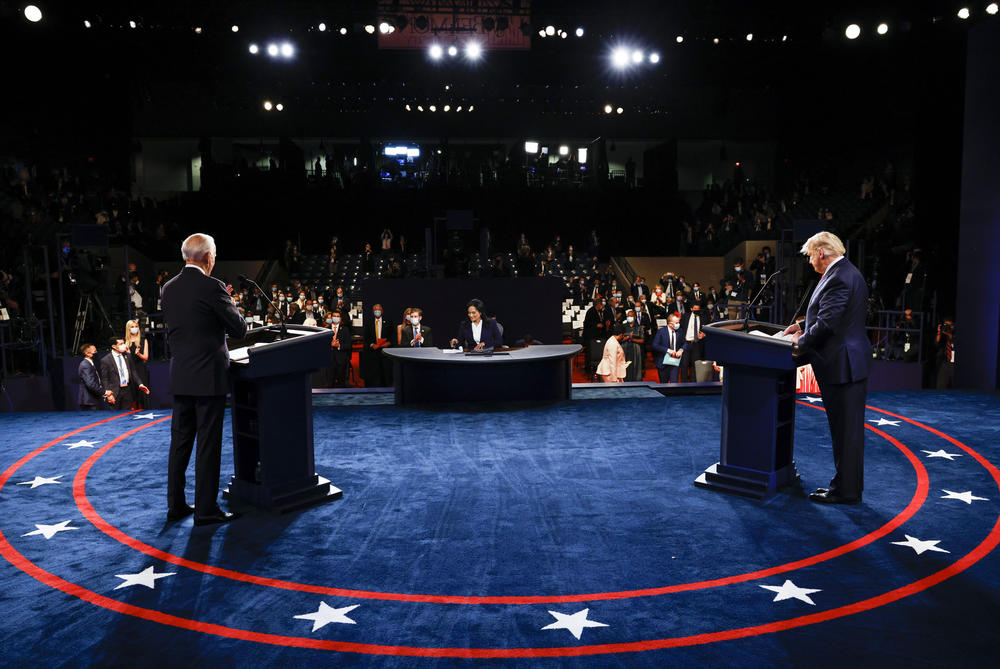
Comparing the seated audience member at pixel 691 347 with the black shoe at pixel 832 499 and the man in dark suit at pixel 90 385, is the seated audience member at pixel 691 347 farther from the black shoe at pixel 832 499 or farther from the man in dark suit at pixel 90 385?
the man in dark suit at pixel 90 385

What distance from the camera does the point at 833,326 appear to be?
4.84 metres

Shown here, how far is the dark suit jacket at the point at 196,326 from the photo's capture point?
4613 millimetres

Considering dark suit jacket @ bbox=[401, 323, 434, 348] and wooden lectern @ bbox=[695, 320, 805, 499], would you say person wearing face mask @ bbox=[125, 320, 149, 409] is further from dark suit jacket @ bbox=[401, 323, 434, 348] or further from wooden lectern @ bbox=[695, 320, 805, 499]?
wooden lectern @ bbox=[695, 320, 805, 499]

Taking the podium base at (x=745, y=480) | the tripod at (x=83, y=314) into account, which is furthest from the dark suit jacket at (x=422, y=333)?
the podium base at (x=745, y=480)

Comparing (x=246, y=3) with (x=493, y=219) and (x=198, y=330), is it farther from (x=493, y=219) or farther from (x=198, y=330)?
(x=198, y=330)

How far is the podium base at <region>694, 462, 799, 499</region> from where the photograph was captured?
5.33m

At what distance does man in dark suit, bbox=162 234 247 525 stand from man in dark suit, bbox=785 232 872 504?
12.0 feet

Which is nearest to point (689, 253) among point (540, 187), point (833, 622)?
point (540, 187)

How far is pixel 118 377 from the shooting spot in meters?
9.52

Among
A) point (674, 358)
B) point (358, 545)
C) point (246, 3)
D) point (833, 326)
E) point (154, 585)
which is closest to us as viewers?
point (154, 585)

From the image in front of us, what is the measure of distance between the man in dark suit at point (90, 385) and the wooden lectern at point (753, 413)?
7406mm

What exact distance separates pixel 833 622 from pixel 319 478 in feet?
11.1

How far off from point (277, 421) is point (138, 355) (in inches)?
249

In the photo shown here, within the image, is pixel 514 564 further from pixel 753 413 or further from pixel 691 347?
pixel 691 347
